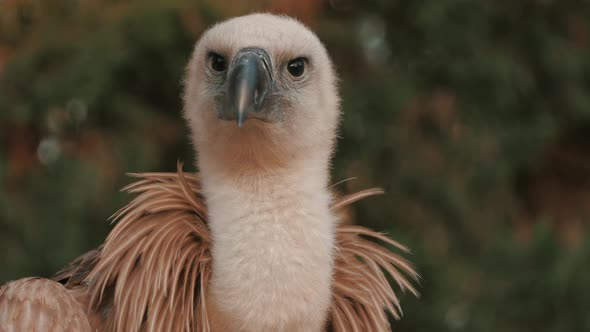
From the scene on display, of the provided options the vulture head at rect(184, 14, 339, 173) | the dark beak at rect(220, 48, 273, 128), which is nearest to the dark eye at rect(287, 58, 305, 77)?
the vulture head at rect(184, 14, 339, 173)

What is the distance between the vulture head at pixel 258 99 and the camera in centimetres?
189

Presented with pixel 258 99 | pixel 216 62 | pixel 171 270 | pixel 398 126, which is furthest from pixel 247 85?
pixel 398 126

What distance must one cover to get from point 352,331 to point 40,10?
2.33 metres

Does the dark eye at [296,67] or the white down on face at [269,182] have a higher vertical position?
the dark eye at [296,67]

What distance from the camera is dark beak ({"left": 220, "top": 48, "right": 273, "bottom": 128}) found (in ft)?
5.95

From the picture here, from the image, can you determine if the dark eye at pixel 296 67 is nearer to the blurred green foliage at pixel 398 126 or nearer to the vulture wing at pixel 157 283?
the vulture wing at pixel 157 283

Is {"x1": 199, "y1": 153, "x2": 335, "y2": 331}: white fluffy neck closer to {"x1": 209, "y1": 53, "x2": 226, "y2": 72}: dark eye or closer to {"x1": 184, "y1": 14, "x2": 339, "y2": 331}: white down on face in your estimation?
{"x1": 184, "y1": 14, "x2": 339, "y2": 331}: white down on face

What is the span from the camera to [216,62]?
79.6 inches

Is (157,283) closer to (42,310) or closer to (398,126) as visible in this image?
(42,310)

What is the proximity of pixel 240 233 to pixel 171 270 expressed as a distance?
0.21 m

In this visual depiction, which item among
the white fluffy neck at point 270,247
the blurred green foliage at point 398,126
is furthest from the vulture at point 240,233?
the blurred green foliage at point 398,126

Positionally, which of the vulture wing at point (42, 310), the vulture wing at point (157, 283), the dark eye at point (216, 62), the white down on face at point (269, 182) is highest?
the dark eye at point (216, 62)

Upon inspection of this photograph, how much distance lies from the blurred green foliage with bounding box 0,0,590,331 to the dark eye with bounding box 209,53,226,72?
5.59 feet

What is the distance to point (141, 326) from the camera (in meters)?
1.90
